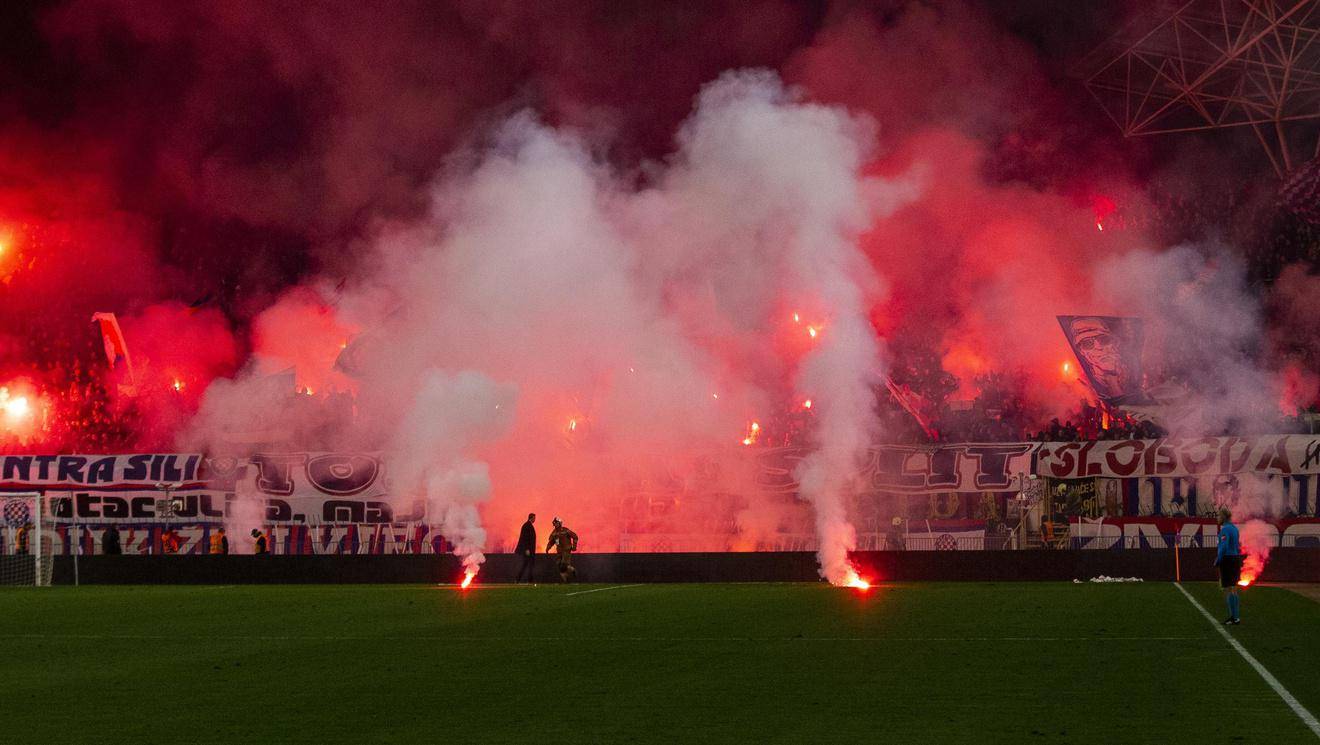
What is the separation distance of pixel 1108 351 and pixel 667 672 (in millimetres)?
33604

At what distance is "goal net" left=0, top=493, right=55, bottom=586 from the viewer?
40.5 m

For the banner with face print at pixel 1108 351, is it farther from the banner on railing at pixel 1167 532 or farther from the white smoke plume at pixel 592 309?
the banner on railing at pixel 1167 532

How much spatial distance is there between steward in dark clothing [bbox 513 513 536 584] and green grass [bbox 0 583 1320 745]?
8609 mm

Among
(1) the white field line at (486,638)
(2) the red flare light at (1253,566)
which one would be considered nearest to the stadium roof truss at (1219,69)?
(2) the red flare light at (1253,566)

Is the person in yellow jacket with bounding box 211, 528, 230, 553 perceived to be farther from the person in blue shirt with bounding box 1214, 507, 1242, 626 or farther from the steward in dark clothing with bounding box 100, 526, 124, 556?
the person in blue shirt with bounding box 1214, 507, 1242, 626

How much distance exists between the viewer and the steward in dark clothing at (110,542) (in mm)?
42719

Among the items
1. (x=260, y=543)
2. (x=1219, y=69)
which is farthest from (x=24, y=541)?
(x=1219, y=69)

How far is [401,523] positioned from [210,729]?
2939cm

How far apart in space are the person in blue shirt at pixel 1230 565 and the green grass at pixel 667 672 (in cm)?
47

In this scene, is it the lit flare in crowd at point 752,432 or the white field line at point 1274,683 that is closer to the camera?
the white field line at point 1274,683

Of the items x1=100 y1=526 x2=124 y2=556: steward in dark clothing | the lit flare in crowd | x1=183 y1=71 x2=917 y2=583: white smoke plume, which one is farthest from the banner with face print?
x1=100 y1=526 x2=124 y2=556: steward in dark clothing

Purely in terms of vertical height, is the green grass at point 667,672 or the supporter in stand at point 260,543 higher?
the supporter in stand at point 260,543

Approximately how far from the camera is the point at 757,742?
10648 mm

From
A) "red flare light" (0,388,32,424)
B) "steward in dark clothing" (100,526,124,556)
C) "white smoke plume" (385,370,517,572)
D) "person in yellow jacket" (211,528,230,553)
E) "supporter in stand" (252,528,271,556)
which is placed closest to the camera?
"white smoke plume" (385,370,517,572)
